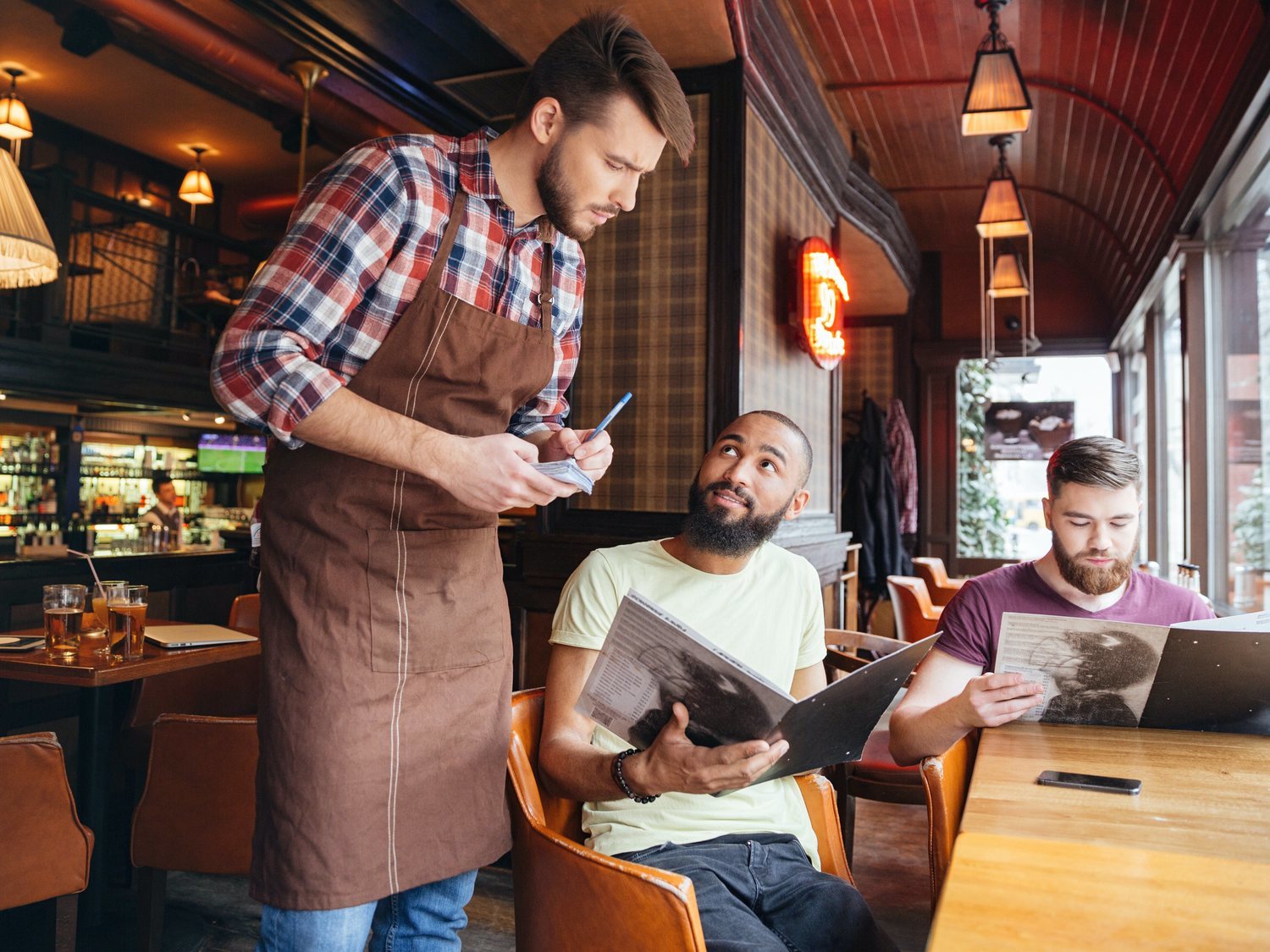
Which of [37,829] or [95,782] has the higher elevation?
[37,829]

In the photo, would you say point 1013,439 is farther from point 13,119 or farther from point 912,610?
point 13,119

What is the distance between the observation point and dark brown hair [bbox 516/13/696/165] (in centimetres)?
149

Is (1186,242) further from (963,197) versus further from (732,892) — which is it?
(732,892)

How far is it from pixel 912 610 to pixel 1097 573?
3.09 m

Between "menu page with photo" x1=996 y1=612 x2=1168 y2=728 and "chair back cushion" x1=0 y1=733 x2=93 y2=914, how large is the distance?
1927mm

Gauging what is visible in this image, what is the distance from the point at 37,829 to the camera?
200 centimetres

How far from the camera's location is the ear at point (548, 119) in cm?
150

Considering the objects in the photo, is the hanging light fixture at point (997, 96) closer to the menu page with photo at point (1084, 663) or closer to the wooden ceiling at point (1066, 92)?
the wooden ceiling at point (1066, 92)

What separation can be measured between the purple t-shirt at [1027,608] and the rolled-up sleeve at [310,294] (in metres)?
1.40

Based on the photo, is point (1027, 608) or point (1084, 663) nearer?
point (1084, 663)

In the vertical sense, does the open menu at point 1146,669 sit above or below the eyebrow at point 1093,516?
below

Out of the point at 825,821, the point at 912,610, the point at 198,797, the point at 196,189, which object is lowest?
the point at 198,797

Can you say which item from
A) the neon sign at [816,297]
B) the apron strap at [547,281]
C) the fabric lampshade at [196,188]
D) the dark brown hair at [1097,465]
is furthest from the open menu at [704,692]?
the fabric lampshade at [196,188]

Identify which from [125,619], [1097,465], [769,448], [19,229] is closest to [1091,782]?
[1097,465]
